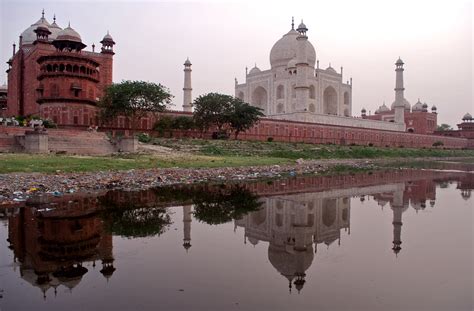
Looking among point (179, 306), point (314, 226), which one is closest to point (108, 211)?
point (314, 226)

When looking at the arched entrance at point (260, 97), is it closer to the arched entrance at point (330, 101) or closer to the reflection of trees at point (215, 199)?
the arched entrance at point (330, 101)

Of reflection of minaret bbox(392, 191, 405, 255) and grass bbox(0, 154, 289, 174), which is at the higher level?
grass bbox(0, 154, 289, 174)

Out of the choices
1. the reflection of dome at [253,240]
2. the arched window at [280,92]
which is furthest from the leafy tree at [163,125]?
the reflection of dome at [253,240]

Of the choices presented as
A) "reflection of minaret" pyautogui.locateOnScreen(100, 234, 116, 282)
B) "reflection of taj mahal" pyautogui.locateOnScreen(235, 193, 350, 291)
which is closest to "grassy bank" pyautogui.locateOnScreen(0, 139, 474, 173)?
"reflection of taj mahal" pyautogui.locateOnScreen(235, 193, 350, 291)

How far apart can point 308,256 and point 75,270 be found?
9.98ft

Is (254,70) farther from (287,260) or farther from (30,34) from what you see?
(287,260)

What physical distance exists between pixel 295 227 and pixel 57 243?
13.2 ft

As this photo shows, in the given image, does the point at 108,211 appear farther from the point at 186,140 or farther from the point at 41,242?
the point at 186,140

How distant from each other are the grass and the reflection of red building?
16.8 feet

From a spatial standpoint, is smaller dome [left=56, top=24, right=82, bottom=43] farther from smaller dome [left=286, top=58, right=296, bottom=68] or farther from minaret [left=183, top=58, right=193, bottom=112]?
smaller dome [left=286, top=58, right=296, bottom=68]

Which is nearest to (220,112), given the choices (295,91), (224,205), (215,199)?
(295,91)

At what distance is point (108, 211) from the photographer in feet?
27.9

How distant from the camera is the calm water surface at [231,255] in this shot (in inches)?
163

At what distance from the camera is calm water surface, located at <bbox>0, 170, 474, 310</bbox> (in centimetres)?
413
